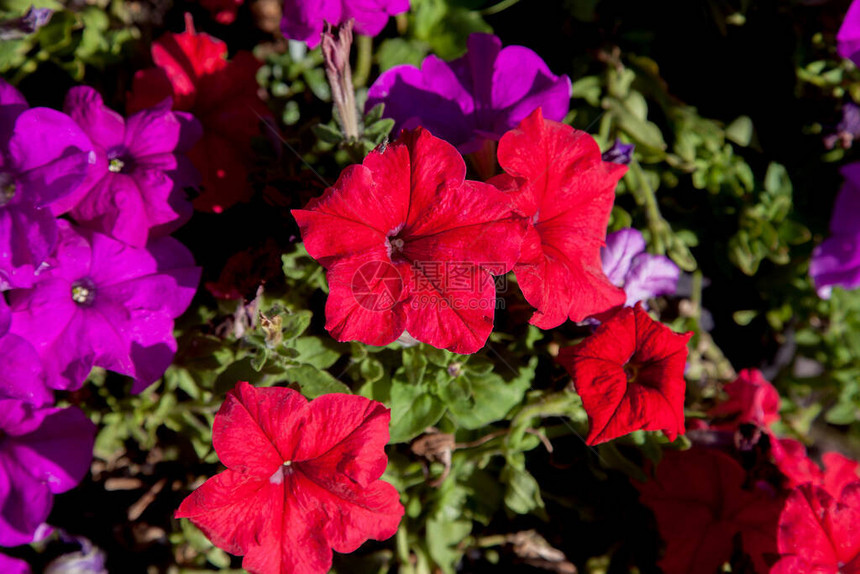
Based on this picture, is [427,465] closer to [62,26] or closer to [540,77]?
[540,77]

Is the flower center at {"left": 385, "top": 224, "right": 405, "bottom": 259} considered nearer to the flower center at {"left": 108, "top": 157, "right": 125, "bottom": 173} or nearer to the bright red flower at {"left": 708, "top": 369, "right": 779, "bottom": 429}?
the flower center at {"left": 108, "top": 157, "right": 125, "bottom": 173}

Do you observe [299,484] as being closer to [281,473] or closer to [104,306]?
[281,473]

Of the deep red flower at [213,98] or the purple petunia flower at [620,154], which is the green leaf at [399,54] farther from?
the purple petunia flower at [620,154]

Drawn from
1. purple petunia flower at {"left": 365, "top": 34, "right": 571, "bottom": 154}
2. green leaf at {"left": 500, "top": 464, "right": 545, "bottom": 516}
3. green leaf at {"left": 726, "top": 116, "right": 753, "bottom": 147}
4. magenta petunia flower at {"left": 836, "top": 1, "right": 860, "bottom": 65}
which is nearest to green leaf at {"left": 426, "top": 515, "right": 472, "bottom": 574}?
green leaf at {"left": 500, "top": 464, "right": 545, "bottom": 516}

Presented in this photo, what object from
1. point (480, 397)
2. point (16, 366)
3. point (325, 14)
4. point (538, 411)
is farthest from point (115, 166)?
point (538, 411)

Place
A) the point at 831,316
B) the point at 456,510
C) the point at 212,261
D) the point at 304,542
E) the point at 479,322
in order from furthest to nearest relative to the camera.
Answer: the point at 831,316, the point at 456,510, the point at 212,261, the point at 304,542, the point at 479,322

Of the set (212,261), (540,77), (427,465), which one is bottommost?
(427,465)

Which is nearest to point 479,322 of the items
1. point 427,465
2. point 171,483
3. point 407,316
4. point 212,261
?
point 407,316
